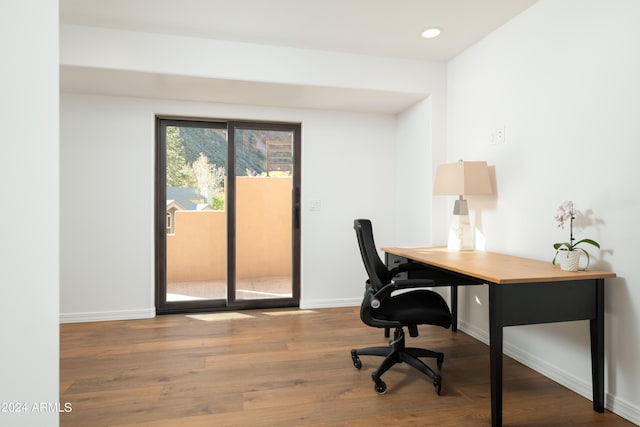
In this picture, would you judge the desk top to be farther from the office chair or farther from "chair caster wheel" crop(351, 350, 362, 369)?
"chair caster wheel" crop(351, 350, 362, 369)

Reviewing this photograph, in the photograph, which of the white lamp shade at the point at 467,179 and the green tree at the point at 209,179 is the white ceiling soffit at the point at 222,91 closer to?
the green tree at the point at 209,179

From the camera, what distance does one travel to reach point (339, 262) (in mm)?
4129

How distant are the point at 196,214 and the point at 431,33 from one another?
2727 millimetres

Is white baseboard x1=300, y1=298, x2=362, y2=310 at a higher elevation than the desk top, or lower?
lower

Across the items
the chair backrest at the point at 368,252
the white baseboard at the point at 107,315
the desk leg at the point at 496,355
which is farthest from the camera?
the white baseboard at the point at 107,315

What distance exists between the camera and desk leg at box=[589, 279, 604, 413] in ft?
6.43

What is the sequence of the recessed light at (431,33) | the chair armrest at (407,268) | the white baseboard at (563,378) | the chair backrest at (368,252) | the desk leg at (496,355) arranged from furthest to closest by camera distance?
the recessed light at (431,33), the chair armrest at (407,268), the chair backrest at (368,252), the white baseboard at (563,378), the desk leg at (496,355)

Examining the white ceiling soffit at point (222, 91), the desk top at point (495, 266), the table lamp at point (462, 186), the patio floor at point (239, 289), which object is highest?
the white ceiling soffit at point (222, 91)

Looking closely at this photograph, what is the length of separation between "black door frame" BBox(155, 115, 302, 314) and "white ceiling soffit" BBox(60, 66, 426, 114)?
27 centimetres

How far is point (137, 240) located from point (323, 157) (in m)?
2.02

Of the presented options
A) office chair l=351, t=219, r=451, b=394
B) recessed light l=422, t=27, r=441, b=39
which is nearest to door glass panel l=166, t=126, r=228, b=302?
office chair l=351, t=219, r=451, b=394

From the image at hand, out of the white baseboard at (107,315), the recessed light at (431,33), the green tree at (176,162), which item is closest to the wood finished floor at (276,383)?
the white baseboard at (107,315)

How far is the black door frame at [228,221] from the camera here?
3.81 m

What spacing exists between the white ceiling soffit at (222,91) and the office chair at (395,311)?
1588 millimetres
